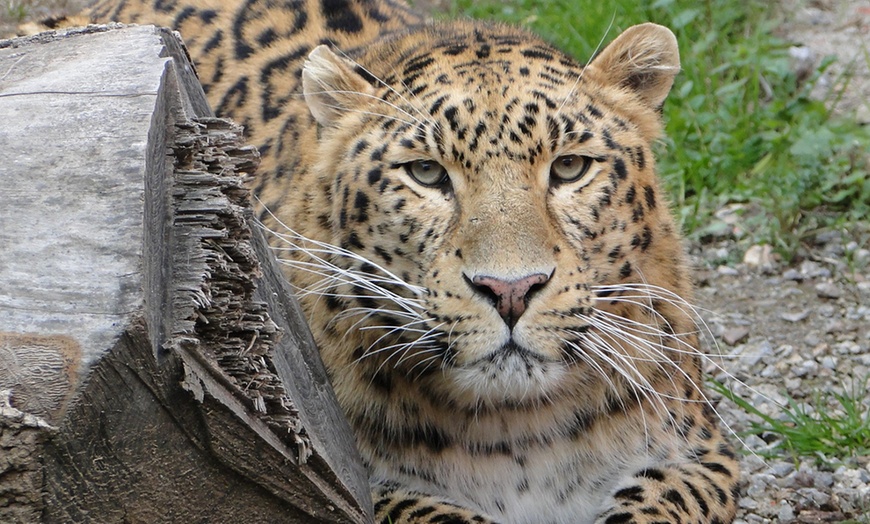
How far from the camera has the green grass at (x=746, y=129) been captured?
6770 millimetres

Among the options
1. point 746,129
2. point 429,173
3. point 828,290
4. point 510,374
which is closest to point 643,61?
point 429,173

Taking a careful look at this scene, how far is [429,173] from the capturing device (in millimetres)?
3943

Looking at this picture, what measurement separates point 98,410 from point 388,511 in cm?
171

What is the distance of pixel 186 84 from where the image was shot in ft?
10.8

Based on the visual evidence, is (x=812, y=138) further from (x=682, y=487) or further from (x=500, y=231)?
(x=500, y=231)

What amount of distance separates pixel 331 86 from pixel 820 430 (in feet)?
8.43

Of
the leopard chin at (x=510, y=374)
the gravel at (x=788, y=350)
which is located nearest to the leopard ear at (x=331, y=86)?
the leopard chin at (x=510, y=374)

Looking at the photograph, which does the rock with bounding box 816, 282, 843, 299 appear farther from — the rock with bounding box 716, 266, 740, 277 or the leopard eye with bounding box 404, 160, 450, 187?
the leopard eye with bounding box 404, 160, 450, 187

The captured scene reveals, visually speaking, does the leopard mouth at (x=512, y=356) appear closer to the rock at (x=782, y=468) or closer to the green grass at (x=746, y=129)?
the rock at (x=782, y=468)

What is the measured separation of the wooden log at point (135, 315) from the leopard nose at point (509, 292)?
0.65m

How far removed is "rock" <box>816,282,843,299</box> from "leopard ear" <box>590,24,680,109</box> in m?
2.45

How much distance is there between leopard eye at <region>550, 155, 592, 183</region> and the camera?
3893mm

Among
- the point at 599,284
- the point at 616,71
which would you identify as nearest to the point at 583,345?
the point at 599,284

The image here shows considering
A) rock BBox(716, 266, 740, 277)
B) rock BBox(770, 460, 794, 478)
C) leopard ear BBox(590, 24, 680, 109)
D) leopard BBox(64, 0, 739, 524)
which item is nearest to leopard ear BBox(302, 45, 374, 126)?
leopard BBox(64, 0, 739, 524)
